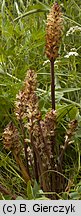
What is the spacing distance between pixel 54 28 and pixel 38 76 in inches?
16.9

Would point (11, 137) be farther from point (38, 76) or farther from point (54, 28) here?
point (38, 76)

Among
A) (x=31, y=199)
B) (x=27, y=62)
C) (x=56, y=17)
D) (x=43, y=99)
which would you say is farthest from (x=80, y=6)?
(x=31, y=199)

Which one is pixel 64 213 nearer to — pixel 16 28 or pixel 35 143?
pixel 35 143

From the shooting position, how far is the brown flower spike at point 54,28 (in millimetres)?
906

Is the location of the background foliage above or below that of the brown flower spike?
below

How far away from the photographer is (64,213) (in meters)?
0.83
